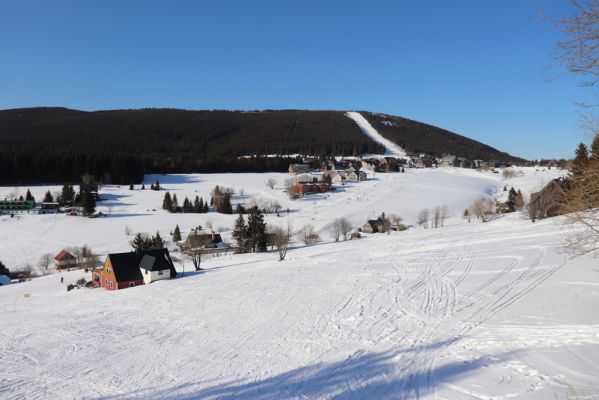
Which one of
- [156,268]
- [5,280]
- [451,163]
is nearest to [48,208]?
[5,280]

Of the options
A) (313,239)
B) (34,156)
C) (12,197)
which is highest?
(34,156)

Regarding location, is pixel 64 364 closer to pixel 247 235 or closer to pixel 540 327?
pixel 540 327

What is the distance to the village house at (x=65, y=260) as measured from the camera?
43344 millimetres

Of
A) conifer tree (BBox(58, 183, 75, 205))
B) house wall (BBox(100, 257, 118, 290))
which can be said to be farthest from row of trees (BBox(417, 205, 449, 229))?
conifer tree (BBox(58, 183, 75, 205))

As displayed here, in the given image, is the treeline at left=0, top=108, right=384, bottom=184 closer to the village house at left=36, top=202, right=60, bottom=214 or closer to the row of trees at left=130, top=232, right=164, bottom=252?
the village house at left=36, top=202, right=60, bottom=214

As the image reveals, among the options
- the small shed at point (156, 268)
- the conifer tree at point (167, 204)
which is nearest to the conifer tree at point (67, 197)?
the conifer tree at point (167, 204)

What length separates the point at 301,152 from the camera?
18288 centimetres

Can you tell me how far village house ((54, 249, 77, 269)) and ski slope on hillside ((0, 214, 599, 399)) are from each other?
20.2 meters

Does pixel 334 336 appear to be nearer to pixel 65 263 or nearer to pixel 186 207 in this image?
pixel 65 263

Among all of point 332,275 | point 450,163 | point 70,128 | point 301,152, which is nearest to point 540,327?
point 332,275

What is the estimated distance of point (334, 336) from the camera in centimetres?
1308

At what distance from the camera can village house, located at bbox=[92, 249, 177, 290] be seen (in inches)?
1221

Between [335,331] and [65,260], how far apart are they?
40.6 meters

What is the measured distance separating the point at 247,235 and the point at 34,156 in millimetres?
76509
